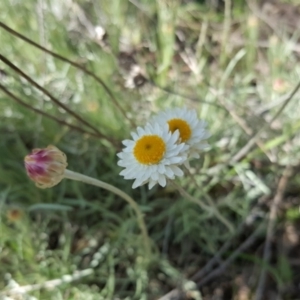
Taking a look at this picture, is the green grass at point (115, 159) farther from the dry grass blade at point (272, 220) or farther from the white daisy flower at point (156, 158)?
the white daisy flower at point (156, 158)

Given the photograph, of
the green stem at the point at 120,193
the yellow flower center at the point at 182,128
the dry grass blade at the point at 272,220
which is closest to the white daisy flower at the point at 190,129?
the yellow flower center at the point at 182,128

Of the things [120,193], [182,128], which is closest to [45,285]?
[120,193]

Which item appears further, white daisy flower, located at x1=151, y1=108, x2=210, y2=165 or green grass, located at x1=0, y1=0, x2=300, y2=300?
green grass, located at x1=0, y1=0, x2=300, y2=300

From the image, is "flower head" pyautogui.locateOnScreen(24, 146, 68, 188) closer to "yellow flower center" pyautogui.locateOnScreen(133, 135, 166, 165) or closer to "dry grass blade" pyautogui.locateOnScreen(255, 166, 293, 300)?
"yellow flower center" pyautogui.locateOnScreen(133, 135, 166, 165)

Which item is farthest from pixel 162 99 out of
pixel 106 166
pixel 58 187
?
pixel 58 187

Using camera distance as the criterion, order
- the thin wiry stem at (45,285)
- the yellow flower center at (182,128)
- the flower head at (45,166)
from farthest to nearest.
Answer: the thin wiry stem at (45,285) → the yellow flower center at (182,128) → the flower head at (45,166)

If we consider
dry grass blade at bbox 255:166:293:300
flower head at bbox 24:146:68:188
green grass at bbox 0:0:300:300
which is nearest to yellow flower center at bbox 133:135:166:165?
flower head at bbox 24:146:68:188
